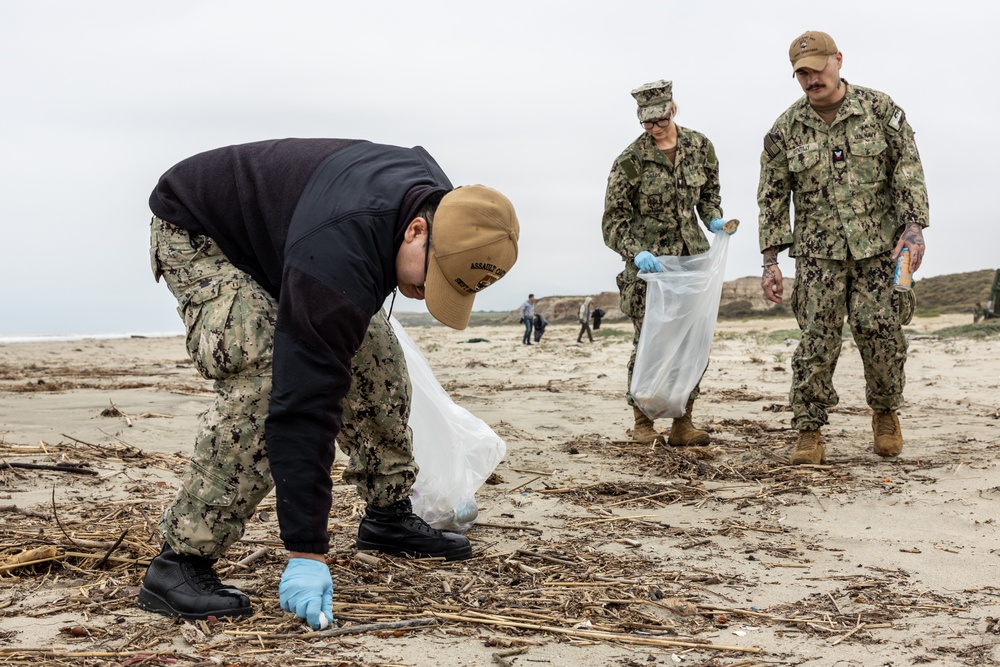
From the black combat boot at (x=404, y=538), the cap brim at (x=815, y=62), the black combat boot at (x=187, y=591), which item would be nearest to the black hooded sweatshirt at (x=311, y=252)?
the black combat boot at (x=187, y=591)

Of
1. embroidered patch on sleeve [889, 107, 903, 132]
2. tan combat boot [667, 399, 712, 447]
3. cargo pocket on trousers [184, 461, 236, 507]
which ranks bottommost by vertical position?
tan combat boot [667, 399, 712, 447]

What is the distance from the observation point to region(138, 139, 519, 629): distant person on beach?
6.87ft

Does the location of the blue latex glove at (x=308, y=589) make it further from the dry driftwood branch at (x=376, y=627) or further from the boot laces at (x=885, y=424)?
the boot laces at (x=885, y=424)

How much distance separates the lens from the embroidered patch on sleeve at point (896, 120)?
14.7ft

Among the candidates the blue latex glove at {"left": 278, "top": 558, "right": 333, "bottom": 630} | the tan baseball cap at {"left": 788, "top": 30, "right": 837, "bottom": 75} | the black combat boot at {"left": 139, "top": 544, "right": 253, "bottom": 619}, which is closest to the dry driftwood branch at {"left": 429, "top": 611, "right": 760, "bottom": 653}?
the blue latex glove at {"left": 278, "top": 558, "right": 333, "bottom": 630}

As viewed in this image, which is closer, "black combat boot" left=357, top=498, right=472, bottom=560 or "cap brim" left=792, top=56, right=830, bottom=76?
"black combat boot" left=357, top=498, right=472, bottom=560

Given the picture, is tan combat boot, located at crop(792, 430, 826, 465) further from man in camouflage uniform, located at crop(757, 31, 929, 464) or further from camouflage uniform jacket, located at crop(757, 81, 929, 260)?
camouflage uniform jacket, located at crop(757, 81, 929, 260)

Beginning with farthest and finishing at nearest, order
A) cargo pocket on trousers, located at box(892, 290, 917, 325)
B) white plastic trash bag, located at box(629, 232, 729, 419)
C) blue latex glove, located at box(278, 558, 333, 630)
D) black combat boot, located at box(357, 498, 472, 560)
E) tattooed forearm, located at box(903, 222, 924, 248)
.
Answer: white plastic trash bag, located at box(629, 232, 729, 419) → cargo pocket on trousers, located at box(892, 290, 917, 325) → tattooed forearm, located at box(903, 222, 924, 248) → black combat boot, located at box(357, 498, 472, 560) → blue latex glove, located at box(278, 558, 333, 630)

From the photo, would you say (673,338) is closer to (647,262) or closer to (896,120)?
(647,262)

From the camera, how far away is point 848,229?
14.6 ft

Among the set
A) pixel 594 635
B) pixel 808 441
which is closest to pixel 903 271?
pixel 808 441

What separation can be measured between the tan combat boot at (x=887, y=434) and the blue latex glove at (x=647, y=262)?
4.56 ft

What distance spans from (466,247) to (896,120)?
10.6ft

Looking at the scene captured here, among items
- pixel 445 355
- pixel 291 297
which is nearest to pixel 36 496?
pixel 291 297
